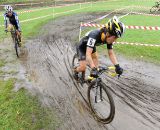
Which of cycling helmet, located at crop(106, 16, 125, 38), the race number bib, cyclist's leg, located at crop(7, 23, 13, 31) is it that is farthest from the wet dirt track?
cycling helmet, located at crop(106, 16, 125, 38)

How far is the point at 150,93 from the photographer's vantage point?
922cm

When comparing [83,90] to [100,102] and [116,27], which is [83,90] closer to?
[100,102]

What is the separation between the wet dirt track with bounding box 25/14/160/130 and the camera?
24.6 feet

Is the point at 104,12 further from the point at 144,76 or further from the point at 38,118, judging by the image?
the point at 38,118

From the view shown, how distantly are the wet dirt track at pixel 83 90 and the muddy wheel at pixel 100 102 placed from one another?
19 cm

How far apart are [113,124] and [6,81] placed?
4906 mm

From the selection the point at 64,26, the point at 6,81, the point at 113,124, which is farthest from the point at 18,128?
the point at 64,26

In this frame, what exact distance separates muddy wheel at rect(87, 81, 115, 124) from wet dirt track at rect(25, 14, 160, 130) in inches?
7.3

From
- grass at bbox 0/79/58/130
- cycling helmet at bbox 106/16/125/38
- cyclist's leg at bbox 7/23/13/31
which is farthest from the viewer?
cyclist's leg at bbox 7/23/13/31

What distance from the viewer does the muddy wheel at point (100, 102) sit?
7323mm

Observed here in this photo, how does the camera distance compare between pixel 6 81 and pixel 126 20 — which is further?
pixel 126 20

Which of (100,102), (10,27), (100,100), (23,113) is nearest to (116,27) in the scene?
(100,100)

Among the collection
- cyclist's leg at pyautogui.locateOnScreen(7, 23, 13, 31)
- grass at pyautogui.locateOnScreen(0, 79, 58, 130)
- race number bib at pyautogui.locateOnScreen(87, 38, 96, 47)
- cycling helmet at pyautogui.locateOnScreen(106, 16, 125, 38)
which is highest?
cycling helmet at pyautogui.locateOnScreen(106, 16, 125, 38)

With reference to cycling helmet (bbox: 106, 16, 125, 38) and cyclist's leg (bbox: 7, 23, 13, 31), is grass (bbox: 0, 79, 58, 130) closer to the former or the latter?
cycling helmet (bbox: 106, 16, 125, 38)
